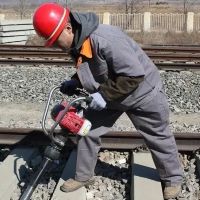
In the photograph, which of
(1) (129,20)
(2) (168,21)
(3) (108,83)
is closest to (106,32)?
(3) (108,83)

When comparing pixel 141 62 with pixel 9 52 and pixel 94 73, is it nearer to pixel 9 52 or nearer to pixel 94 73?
pixel 94 73

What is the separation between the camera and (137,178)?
4645 millimetres

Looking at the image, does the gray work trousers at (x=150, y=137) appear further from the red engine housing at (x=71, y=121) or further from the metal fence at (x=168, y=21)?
the metal fence at (x=168, y=21)

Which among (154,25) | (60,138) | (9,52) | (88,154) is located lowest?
(154,25)

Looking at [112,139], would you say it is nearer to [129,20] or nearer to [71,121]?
[71,121]

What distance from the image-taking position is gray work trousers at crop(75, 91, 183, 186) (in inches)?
165

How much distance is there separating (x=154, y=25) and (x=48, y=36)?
2397 centimetres

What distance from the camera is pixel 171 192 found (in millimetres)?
4348

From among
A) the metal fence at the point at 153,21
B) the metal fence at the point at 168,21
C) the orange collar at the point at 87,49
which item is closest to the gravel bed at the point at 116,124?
the orange collar at the point at 87,49

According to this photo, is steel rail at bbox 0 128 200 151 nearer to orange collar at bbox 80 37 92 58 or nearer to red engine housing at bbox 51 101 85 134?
red engine housing at bbox 51 101 85 134

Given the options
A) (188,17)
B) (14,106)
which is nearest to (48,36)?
(14,106)

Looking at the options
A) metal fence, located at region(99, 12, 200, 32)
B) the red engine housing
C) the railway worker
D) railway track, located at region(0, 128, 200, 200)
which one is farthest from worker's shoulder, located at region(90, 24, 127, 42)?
metal fence, located at region(99, 12, 200, 32)

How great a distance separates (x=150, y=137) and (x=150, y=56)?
25.2 ft

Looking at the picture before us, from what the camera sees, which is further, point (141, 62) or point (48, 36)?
point (141, 62)
